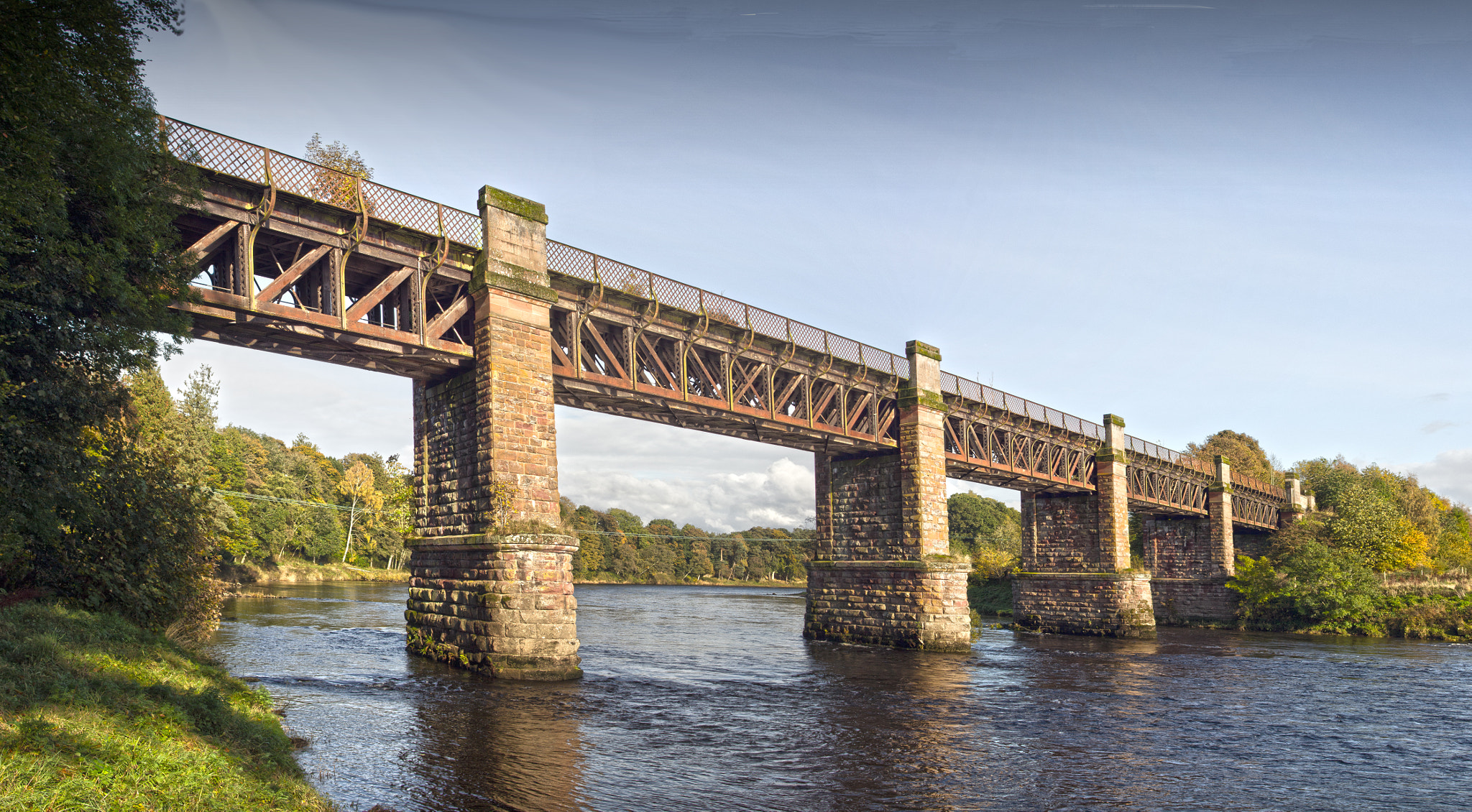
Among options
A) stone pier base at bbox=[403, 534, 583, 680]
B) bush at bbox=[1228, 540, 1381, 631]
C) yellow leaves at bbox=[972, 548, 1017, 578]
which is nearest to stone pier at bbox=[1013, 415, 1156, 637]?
bush at bbox=[1228, 540, 1381, 631]

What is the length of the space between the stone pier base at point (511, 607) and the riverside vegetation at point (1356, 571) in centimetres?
4081

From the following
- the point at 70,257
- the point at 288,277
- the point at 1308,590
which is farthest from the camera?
the point at 1308,590

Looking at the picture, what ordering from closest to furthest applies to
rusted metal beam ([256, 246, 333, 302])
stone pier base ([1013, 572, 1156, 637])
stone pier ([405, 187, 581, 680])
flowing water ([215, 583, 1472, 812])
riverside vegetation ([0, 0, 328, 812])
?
1. riverside vegetation ([0, 0, 328, 812])
2. flowing water ([215, 583, 1472, 812])
3. rusted metal beam ([256, 246, 333, 302])
4. stone pier ([405, 187, 581, 680])
5. stone pier base ([1013, 572, 1156, 637])

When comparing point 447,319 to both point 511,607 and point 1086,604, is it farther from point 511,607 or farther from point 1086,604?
point 1086,604

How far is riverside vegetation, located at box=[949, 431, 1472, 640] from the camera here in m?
45.6

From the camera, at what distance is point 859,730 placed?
53.5 ft

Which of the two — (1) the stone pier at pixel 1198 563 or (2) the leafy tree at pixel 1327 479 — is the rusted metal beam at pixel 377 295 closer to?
(1) the stone pier at pixel 1198 563

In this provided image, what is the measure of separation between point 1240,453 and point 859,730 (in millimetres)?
89999

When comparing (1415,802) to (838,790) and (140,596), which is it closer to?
(838,790)

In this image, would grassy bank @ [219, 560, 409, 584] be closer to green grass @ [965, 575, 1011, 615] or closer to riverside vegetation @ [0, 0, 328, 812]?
riverside vegetation @ [0, 0, 328, 812]

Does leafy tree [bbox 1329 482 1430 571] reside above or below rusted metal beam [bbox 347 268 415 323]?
below

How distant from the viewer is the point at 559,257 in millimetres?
23047

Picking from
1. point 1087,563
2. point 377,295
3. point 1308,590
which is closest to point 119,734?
point 377,295

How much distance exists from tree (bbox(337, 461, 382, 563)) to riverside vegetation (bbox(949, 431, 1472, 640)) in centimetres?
6778
